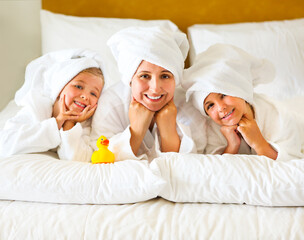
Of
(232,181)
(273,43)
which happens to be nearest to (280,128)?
(232,181)

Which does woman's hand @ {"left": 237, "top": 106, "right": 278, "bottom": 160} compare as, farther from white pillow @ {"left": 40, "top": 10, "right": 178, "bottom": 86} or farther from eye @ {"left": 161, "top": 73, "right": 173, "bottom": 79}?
white pillow @ {"left": 40, "top": 10, "right": 178, "bottom": 86}

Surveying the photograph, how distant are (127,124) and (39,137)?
377 mm

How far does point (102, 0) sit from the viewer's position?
2.38 meters

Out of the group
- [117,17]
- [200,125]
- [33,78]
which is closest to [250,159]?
[200,125]

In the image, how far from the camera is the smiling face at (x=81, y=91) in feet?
4.49

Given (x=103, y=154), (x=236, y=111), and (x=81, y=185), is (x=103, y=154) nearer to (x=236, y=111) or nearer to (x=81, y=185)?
(x=81, y=185)

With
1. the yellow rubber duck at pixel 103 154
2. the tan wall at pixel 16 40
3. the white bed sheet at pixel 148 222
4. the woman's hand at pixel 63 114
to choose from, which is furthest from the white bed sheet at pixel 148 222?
the tan wall at pixel 16 40

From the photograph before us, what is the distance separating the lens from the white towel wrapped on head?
141cm

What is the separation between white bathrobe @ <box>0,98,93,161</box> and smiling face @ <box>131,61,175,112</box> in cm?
25

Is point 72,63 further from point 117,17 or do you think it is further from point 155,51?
point 117,17

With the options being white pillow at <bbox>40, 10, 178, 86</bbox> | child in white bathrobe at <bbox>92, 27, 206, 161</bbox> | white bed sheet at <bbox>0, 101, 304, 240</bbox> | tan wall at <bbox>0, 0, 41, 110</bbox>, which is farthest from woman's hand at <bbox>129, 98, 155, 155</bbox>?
tan wall at <bbox>0, 0, 41, 110</bbox>

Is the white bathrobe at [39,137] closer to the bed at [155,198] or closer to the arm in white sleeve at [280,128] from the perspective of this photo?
the bed at [155,198]

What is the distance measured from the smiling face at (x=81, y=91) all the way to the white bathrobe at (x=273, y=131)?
1.51 feet

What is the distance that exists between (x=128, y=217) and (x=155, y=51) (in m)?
0.59
